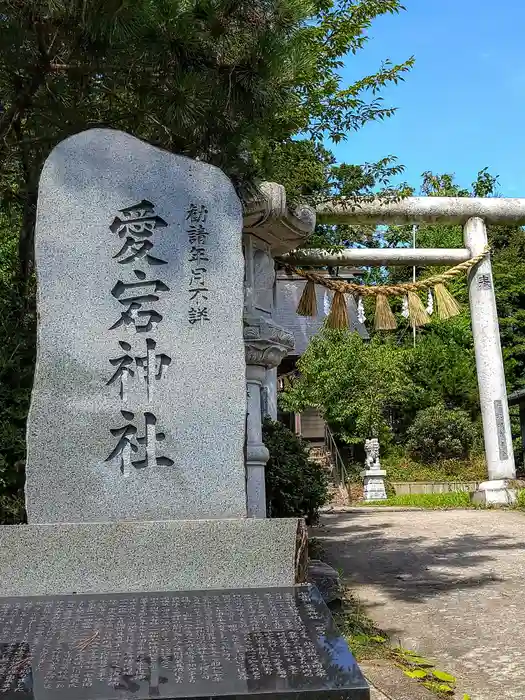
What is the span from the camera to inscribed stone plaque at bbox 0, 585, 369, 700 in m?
2.28

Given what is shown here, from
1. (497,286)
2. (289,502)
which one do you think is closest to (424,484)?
(497,286)

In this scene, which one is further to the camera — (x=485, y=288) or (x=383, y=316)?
(x=485, y=288)

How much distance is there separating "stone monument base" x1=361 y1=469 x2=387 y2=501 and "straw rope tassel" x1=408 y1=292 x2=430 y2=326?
8596mm

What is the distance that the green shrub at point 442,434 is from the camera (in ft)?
65.2

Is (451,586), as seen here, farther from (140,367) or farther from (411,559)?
(140,367)

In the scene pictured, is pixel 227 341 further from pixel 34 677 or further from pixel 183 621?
pixel 34 677

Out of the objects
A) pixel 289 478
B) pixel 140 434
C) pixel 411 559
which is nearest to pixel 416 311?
pixel 289 478

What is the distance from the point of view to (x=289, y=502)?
7.91m

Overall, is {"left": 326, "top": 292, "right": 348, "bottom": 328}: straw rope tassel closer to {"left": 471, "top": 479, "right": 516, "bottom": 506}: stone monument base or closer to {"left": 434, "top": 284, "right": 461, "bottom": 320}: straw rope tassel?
{"left": 434, "top": 284, "right": 461, "bottom": 320}: straw rope tassel

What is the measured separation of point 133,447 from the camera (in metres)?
3.67

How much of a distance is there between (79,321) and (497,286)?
20453 mm

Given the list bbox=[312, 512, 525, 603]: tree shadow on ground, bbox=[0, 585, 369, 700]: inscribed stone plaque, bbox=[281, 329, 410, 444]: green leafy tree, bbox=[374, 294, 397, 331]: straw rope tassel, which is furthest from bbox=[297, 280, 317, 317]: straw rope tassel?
bbox=[281, 329, 410, 444]: green leafy tree

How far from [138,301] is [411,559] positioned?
510 cm

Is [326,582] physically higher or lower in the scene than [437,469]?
lower
